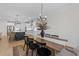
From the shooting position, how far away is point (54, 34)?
1.94 meters

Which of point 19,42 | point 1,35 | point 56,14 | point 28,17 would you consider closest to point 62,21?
point 56,14

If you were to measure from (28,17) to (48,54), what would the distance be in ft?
2.59

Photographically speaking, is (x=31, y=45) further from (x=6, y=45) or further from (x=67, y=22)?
(x=67, y=22)

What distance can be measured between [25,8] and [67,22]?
2.61 feet

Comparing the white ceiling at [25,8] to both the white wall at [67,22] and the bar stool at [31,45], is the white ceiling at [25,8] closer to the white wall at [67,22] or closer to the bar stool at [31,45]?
the white wall at [67,22]

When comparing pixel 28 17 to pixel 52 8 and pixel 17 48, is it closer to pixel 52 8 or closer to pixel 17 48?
pixel 52 8

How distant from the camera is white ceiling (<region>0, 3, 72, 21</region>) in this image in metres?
1.91

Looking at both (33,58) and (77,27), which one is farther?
(33,58)

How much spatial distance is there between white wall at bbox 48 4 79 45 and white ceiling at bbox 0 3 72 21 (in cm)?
11

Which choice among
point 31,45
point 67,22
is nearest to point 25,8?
point 31,45

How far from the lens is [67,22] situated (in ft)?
6.19

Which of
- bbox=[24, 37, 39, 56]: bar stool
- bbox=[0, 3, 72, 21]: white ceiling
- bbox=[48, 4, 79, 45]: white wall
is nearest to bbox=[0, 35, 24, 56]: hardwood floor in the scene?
bbox=[24, 37, 39, 56]: bar stool

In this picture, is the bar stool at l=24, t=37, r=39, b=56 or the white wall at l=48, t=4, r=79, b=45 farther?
the bar stool at l=24, t=37, r=39, b=56

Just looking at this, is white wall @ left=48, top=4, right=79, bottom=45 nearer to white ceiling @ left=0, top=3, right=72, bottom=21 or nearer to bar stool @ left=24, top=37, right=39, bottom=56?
white ceiling @ left=0, top=3, right=72, bottom=21
